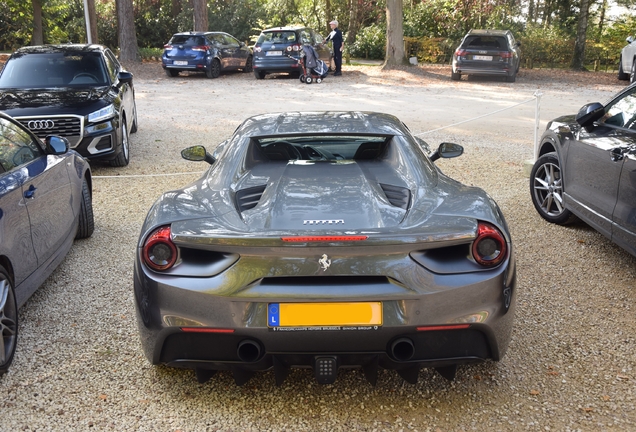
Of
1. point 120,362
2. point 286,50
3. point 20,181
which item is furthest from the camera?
point 286,50

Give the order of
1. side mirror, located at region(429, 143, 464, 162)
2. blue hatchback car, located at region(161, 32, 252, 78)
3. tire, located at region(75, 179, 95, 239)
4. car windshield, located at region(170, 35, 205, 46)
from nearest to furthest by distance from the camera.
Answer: side mirror, located at region(429, 143, 464, 162) → tire, located at region(75, 179, 95, 239) → blue hatchback car, located at region(161, 32, 252, 78) → car windshield, located at region(170, 35, 205, 46)

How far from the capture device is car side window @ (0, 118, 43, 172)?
464 centimetres

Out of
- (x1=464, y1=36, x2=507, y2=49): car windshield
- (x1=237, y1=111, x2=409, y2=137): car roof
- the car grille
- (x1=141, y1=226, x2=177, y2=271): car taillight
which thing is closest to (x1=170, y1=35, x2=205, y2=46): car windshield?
(x1=464, y1=36, x2=507, y2=49): car windshield

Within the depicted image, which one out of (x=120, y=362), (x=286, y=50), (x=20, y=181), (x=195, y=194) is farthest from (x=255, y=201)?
(x=286, y=50)

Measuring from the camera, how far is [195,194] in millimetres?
3807

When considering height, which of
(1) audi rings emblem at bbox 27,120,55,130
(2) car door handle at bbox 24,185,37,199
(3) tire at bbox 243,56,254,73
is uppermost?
(2) car door handle at bbox 24,185,37,199

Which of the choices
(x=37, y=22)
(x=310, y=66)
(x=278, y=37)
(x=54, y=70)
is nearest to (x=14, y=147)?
(x=54, y=70)

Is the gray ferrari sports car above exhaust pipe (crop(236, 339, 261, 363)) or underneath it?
above

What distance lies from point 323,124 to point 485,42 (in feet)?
62.5

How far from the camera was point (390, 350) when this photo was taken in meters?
3.13

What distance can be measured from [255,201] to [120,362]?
1.28m

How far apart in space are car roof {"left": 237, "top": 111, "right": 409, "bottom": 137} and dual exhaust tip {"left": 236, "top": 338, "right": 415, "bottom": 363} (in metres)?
1.69

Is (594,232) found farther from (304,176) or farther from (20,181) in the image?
(20,181)

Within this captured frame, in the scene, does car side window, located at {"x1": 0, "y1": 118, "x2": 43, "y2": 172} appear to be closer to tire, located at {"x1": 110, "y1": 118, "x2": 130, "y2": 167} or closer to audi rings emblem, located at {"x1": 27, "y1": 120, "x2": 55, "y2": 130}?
audi rings emblem, located at {"x1": 27, "y1": 120, "x2": 55, "y2": 130}
